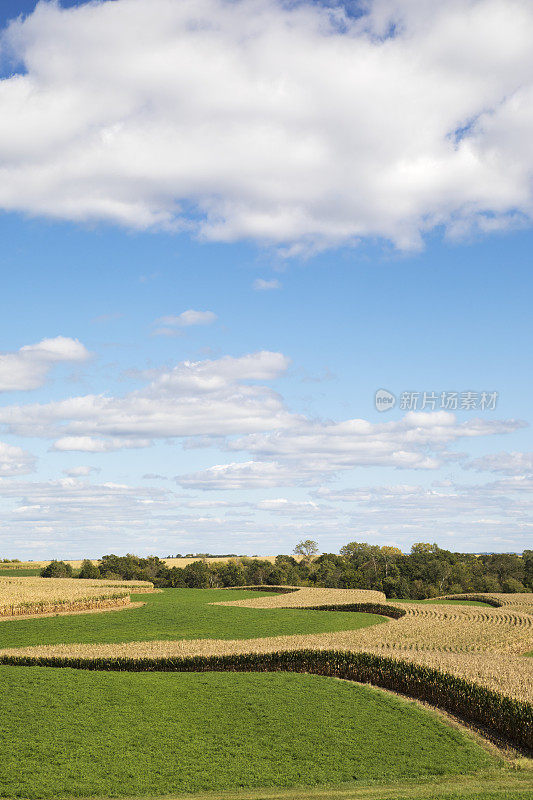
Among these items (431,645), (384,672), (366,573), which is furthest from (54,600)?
(366,573)

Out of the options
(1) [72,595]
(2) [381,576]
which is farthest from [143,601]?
(2) [381,576]

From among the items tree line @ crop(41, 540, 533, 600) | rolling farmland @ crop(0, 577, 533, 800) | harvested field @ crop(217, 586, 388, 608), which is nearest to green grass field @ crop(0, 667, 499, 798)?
rolling farmland @ crop(0, 577, 533, 800)

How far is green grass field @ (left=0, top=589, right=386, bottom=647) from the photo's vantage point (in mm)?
47062

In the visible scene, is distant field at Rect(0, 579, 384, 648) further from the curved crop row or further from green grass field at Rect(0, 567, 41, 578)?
green grass field at Rect(0, 567, 41, 578)

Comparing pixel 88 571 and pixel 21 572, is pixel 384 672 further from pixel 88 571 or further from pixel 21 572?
pixel 21 572

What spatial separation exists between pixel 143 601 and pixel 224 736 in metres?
53.6

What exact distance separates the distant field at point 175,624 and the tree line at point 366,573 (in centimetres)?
5424

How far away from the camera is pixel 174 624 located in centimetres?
5438

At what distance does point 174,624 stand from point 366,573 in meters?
79.4

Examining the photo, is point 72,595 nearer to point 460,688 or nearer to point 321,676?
point 321,676

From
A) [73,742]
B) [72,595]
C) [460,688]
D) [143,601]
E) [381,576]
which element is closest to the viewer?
[73,742]

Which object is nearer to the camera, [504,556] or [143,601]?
[143,601]

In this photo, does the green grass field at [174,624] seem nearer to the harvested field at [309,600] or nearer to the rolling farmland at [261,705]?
the rolling farmland at [261,705]

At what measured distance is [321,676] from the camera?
3158 centimetres
